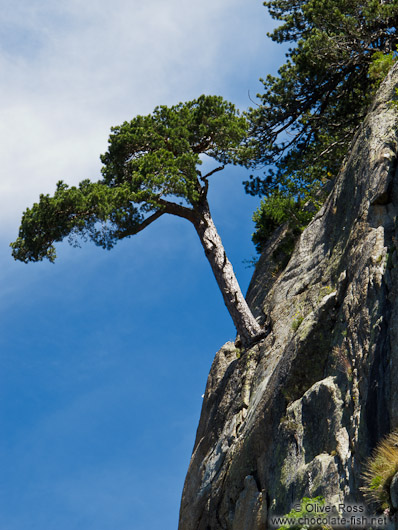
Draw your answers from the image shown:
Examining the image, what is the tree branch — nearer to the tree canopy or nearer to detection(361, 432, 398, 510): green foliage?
the tree canopy

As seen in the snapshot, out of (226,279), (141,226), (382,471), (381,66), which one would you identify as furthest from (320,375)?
(381,66)

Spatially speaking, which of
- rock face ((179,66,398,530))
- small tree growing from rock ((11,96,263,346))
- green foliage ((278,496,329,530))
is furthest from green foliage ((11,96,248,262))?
green foliage ((278,496,329,530))

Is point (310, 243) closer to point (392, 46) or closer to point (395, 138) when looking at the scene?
point (395, 138)

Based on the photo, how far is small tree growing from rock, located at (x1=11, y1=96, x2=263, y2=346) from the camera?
18859 mm

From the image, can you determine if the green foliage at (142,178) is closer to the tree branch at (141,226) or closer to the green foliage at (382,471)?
the tree branch at (141,226)

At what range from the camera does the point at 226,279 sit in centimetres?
1902

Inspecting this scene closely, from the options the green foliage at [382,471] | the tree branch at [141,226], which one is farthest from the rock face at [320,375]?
the tree branch at [141,226]

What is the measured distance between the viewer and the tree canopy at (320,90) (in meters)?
21.0

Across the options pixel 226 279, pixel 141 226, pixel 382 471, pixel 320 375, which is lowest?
pixel 382 471

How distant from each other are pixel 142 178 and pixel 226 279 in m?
4.28

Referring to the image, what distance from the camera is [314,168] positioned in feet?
72.8

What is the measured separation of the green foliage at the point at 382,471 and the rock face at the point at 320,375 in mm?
275

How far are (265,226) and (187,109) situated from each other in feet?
19.3

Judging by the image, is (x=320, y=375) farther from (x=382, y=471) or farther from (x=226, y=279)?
(x=226, y=279)
